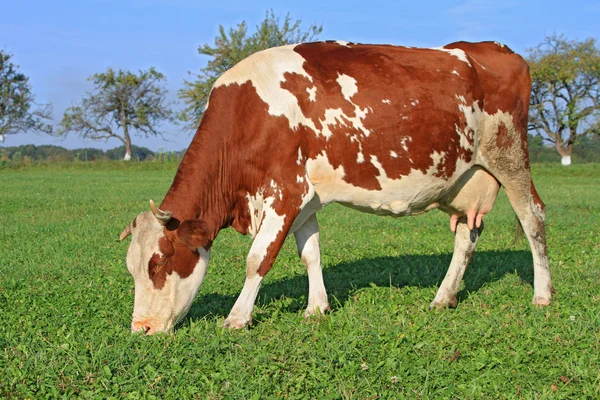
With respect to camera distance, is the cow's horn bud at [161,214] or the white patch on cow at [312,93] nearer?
the cow's horn bud at [161,214]

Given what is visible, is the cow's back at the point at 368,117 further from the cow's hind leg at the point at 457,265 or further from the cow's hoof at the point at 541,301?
the cow's hoof at the point at 541,301

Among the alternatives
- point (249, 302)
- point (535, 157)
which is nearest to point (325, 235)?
point (249, 302)

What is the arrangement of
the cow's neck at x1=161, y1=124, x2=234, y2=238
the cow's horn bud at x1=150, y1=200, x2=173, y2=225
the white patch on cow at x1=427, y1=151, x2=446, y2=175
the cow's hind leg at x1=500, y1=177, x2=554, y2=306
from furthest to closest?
the cow's hind leg at x1=500, y1=177, x2=554, y2=306 → the white patch on cow at x1=427, y1=151, x2=446, y2=175 → the cow's neck at x1=161, y1=124, x2=234, y2=238 → the cow's horn bud at x1=150, y1=200, x2=173, y2=225

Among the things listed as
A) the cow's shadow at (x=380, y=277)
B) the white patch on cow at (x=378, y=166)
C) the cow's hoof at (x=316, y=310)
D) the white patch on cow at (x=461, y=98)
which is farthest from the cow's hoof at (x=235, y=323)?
the white patch on cow at (x=461, y=98)

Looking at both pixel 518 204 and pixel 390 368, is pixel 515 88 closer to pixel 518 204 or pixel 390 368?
pixel 518 204

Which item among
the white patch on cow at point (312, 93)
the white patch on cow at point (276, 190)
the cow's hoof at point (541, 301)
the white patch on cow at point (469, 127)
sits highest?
the white patch on cow at point (312, 93)

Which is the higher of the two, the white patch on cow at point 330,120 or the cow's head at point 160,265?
the white patch on cow at point 330,120

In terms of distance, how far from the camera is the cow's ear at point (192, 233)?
5.40 metres

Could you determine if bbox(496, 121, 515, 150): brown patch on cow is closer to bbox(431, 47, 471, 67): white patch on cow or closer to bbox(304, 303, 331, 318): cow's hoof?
bbox(431, 47, 471, 67): white patch on cow

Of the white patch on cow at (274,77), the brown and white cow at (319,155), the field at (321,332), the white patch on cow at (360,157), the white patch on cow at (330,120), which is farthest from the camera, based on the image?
the white patch on cow at (360,157)

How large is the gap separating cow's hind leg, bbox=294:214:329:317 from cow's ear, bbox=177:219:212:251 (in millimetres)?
1511

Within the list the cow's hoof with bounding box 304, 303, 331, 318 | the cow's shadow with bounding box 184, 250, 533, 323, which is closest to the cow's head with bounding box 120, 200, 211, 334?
the cow's shadow with bounding box 184, 250, 533, 323

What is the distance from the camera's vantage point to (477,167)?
715 centimetres

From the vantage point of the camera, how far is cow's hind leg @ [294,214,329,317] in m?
6.57
